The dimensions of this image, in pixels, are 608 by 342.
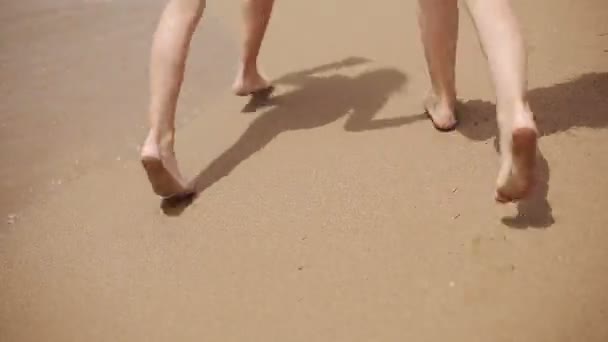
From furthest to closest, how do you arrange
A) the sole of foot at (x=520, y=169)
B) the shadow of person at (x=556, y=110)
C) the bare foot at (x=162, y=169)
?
the shadow of person at (x=556, y=110) < the bare foot at (x=162, y=169) < the sole of foot at (x=520, y=169)

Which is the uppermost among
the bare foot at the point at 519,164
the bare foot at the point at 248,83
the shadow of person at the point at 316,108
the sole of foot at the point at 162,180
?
the bare foot at the point at 519,164

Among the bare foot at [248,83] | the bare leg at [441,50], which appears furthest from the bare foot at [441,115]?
the bare foot at [248,83]

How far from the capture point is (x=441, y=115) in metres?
1.06

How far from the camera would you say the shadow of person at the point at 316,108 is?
109 centimetres

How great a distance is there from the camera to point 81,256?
916 millimetres

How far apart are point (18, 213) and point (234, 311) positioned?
1.60 feet

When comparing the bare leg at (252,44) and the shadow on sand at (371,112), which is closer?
the shadow on sand at (371,112)

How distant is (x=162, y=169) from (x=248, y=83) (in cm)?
40

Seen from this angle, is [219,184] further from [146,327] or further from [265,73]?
[265,73]

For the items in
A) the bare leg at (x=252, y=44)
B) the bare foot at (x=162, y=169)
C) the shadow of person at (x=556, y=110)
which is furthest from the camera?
the bare leg at (x=252, y=44)

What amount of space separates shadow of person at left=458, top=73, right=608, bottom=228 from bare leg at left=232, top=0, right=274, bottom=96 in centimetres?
41

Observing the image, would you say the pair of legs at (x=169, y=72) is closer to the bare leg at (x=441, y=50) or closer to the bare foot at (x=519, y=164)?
the bare leg at (x=441, y=50)

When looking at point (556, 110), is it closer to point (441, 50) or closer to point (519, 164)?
point (441, 50)

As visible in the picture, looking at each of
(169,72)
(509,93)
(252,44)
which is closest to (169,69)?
(169,72)
